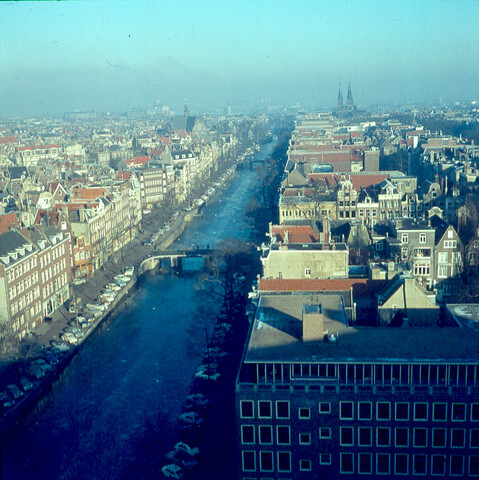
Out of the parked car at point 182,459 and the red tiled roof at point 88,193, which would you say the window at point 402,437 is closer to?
the parked car at point 182,459

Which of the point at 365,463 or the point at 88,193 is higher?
the point at 88,193

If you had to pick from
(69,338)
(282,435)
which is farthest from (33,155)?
(282,435)

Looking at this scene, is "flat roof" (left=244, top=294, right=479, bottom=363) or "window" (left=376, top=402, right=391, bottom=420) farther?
"flat roof" (left=244, top=294, right=479, bottom=363)

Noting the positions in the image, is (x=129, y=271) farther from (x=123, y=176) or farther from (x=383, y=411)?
(x=383, y=411)

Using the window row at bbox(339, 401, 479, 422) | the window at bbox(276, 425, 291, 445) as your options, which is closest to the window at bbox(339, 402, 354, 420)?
the window row at bbox(339, 401, 479, 422)

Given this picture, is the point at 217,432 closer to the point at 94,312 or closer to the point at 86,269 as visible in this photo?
the point at 94,312

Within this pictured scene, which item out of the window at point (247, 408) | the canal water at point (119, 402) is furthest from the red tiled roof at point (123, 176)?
the window at point (247, 408)

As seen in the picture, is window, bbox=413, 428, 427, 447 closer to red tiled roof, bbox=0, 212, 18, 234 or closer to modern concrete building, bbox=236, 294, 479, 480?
modern concrete building, bbox=236, 294, 479, 480

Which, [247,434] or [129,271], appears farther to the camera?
[129,271]
